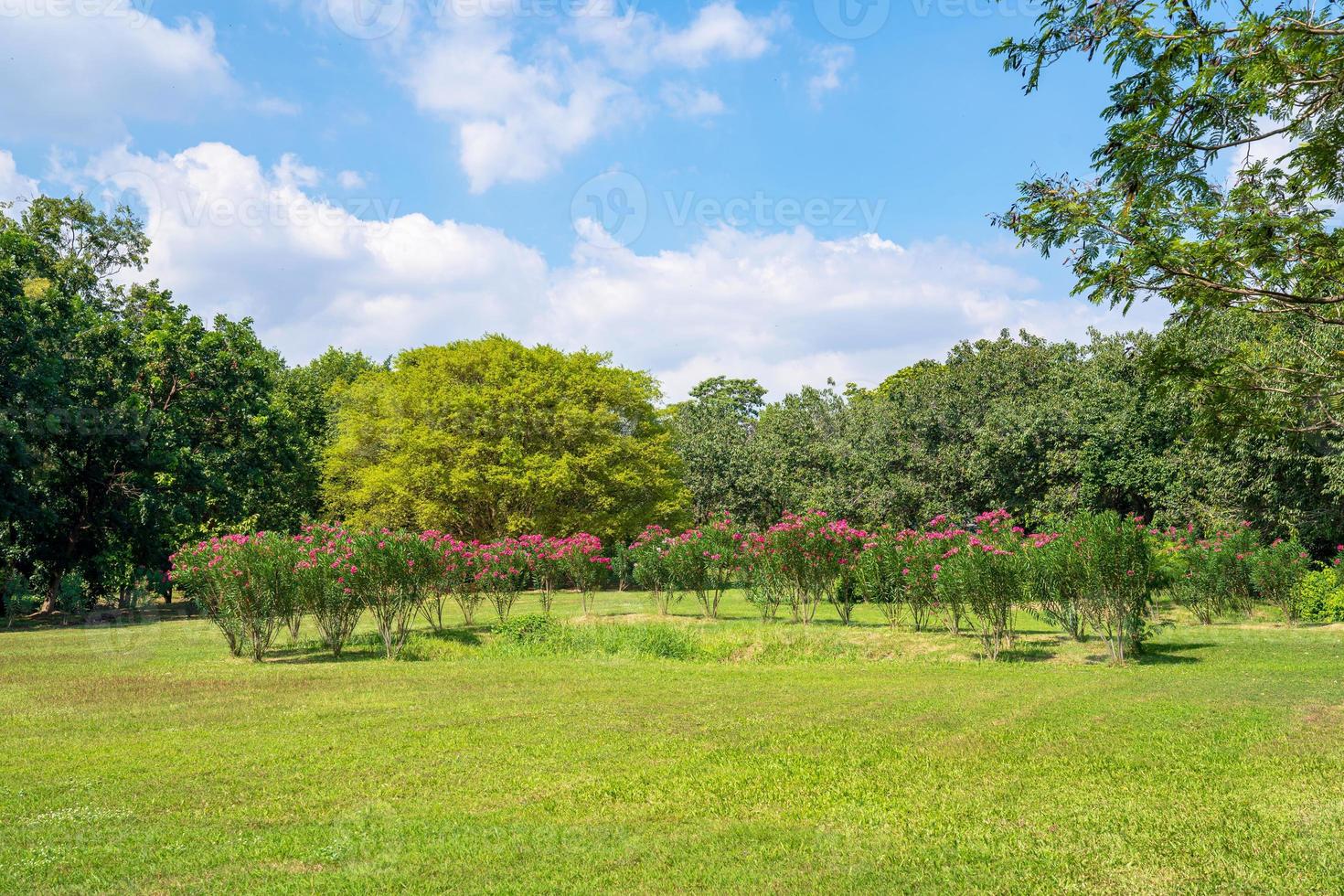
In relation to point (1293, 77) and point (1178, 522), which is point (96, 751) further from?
point (1178, 522)

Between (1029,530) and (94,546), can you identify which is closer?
(94,546)

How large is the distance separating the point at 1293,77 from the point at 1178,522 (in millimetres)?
24783

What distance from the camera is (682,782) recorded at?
21.0 feet

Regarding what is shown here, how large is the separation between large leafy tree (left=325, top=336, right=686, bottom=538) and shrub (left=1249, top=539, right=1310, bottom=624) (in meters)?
23.9

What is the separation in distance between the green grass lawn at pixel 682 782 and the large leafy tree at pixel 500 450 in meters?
23.7

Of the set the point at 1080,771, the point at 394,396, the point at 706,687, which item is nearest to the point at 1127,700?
the point at 1080,771

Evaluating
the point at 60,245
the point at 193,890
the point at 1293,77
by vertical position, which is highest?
the point at 60,245

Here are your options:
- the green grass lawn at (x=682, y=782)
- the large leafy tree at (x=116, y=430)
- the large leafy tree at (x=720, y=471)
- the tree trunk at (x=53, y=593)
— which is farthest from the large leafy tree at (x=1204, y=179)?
A: the large leafy tree at (x=720, y=471)

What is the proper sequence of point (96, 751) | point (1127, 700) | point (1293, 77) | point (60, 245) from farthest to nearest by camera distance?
point (60, 245) → point (1127, 700) → point (96, 751) → point (1293, 77)

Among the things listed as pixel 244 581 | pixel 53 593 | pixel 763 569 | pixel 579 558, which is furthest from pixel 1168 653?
pixel 53 593

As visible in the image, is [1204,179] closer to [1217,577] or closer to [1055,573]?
[1055,573]

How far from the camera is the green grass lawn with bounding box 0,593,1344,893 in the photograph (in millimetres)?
4746

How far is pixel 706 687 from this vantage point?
11.3 m

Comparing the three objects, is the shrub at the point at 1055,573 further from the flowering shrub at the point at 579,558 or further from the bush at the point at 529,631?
the flowering shrub at the point at 579,558
